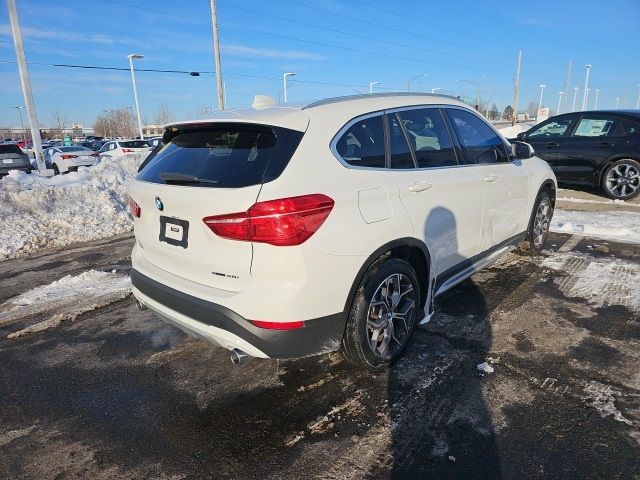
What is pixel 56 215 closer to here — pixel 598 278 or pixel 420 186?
pixel 420 186

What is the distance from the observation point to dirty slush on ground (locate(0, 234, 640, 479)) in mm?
2377

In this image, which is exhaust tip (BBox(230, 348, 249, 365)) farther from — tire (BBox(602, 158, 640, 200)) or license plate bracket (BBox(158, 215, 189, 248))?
tire (BBox(602, 158, 640, 200))

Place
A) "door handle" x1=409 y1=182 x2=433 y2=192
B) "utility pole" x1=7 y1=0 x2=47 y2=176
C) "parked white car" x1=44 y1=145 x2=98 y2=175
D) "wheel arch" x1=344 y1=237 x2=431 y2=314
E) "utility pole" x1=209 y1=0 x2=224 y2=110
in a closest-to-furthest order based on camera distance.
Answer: "wheel arch" x1=344 y1=237 x2=431 y2=314, "door handle" x1=409 y1=182 x2=433 y2=192, "utility pole" x1=7 y1=0 x2=47 y2=176, "parked white car" x1=44 y1=145 x2=98 y2=175, "utility pole" x1=209 y1=0 x2=224 y2=110

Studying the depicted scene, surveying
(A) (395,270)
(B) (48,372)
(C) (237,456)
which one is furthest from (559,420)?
(B) (48,372)

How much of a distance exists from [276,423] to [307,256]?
1.07 metres

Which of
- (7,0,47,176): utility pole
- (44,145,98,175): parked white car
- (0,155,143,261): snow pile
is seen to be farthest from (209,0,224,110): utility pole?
(0,155,143,261): snow pile

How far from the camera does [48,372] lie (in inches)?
134

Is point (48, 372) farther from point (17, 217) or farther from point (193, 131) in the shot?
point (17, 217)

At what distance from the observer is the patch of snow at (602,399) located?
2.68 metres

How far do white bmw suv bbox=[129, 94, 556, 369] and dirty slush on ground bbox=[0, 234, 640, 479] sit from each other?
0.43 m

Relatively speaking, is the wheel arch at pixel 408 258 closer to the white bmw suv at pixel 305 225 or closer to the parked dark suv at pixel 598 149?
the white bmw suv at pixel 305 225

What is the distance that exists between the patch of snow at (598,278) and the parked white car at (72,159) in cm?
1891

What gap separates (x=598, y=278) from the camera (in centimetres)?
495

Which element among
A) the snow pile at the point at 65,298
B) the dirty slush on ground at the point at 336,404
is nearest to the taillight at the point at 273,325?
the dirty slush on ground at the point at 336,404
